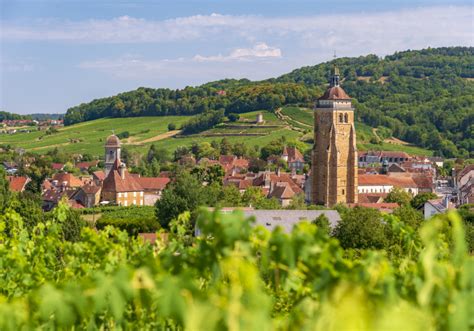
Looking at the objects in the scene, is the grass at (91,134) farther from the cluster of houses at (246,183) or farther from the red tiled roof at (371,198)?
the red tiled roof at (371,198)

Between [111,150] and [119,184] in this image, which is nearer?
[119,184]

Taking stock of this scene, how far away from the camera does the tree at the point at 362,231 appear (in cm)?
3581

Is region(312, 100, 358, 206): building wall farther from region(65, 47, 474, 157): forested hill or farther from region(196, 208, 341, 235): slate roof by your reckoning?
region(65, 47, 474, 157): forested hill

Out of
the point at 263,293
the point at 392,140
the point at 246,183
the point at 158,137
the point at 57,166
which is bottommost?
the point at 392,140

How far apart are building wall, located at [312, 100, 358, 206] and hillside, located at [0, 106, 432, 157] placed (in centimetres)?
4595

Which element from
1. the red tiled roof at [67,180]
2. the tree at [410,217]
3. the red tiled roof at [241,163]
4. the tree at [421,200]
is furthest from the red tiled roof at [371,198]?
the red tiled roof at [67,180]

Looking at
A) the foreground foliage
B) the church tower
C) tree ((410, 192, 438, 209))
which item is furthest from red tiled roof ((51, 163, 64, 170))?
the foreground foliage

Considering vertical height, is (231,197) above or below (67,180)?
above

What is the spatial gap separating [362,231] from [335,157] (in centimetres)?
3200

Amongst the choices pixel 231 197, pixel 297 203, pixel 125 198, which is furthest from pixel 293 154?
pixel 297 203

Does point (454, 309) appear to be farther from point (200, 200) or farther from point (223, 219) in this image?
point (200, 200)

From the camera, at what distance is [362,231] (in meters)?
36.3

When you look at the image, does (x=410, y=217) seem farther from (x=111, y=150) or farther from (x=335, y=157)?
(x=111, y=150)

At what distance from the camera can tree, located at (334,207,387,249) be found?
35812 mm
